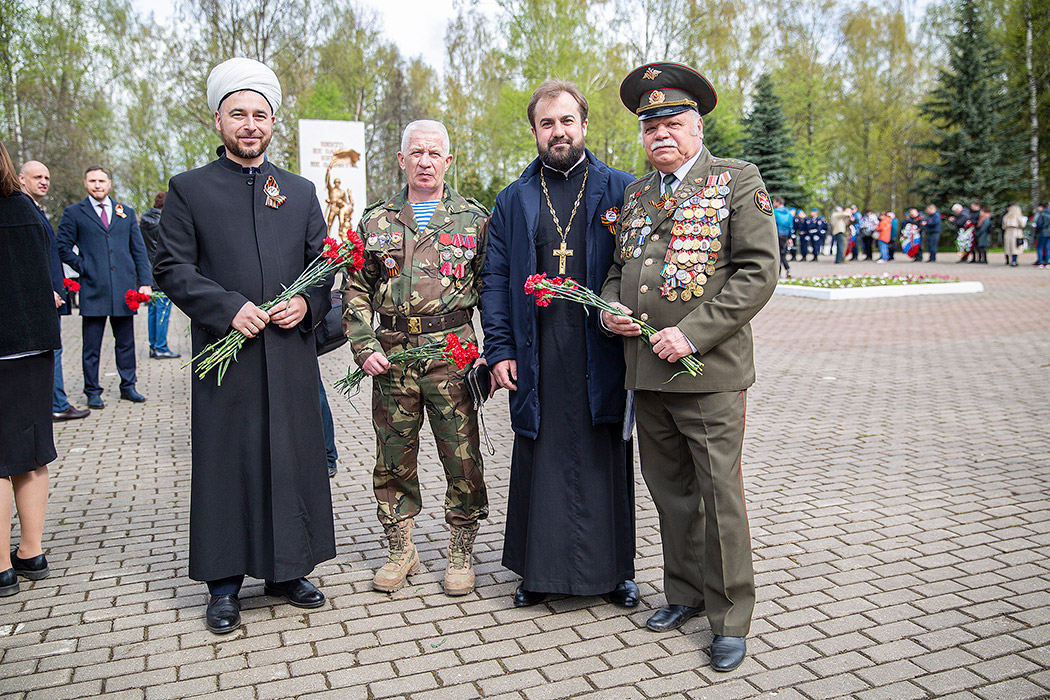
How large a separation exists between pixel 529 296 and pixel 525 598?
1.41 m

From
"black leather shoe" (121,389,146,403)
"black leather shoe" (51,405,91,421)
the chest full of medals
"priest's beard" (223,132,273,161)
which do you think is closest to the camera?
the chest full of medals

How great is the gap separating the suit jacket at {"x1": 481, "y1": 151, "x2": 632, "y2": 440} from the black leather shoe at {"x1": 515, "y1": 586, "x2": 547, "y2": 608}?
75 cm

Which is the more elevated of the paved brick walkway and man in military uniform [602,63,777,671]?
man in military uniform [602,63,777,671]

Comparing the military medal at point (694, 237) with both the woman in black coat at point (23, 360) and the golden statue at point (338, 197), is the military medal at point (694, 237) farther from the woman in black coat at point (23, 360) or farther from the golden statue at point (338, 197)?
the golden statue at point (338, 197)

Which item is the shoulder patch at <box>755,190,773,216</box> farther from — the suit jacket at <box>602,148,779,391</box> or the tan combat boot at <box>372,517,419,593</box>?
the tan combat boot at <box>372,517,419,593</box>

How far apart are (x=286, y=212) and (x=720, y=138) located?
34.5 metres

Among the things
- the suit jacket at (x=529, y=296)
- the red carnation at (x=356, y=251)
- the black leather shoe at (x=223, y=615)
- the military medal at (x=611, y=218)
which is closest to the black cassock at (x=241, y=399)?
the black leather shoe at (x=223, y=615)

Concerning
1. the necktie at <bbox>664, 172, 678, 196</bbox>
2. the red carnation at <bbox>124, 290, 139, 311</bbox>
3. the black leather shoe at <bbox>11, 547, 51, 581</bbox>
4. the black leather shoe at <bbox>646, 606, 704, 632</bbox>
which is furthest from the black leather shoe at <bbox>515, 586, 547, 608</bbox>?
the red carnation at <bbox>124, 290, 139, 311</bbox>

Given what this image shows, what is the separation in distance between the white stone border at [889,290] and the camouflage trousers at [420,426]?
50.6 ft

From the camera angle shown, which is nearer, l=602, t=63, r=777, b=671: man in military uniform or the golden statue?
l=602, t=63, r=777, b=671: man in military uniform

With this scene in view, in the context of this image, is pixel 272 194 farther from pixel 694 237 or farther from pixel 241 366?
pixel 694 237

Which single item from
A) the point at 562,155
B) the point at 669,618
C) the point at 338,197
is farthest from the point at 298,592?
the point at 338,197

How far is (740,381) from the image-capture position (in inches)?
134

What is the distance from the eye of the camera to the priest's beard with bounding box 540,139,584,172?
12.4 feet
